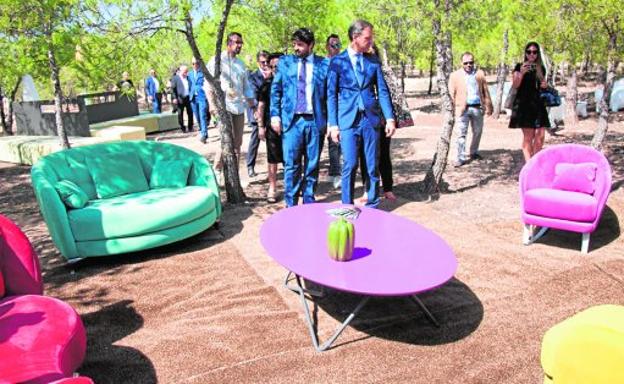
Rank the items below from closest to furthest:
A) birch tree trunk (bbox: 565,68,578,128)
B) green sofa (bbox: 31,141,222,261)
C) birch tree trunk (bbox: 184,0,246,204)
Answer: green sofa (bbox: 31,141,222,261) → birch tree trunk (bbox: 184,0,246,204) → birch tree trunk (bbox: 565,68,578,128)

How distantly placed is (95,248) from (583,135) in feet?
30.6

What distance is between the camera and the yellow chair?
5.95ft

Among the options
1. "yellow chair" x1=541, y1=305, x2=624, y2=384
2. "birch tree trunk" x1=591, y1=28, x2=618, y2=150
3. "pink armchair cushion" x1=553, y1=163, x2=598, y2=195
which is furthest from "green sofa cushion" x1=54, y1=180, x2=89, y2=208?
"birch tree trunk" x1=591, y1=28, x2=618, y2=150

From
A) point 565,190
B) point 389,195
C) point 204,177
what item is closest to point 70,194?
point 204,177

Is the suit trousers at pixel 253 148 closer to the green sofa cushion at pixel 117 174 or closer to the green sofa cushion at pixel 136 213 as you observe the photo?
the green sofa cushion at pixel 117 174

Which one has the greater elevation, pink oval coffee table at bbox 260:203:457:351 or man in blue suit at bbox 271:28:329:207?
man in blue suit at bbox 271:28:329:207

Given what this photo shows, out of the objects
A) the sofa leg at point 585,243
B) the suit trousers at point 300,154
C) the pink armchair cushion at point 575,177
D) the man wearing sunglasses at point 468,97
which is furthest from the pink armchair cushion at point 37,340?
the man wearing sunglasses at point 468,97

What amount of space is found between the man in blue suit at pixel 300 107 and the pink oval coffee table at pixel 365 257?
56.3 inches

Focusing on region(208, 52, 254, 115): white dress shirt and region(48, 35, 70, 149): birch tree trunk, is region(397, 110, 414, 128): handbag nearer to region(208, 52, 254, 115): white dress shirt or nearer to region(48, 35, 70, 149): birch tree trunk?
region(208, 52, 254, 115): white dress shirt

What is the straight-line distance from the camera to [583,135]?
10.1 metres

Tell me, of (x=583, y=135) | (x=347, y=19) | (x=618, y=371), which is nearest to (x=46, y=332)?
(x=618, y=371)

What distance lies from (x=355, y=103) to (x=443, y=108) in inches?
58.6

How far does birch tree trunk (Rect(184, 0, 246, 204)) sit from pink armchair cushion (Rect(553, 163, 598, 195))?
11.2ft

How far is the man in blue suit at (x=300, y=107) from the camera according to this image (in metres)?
5.16
